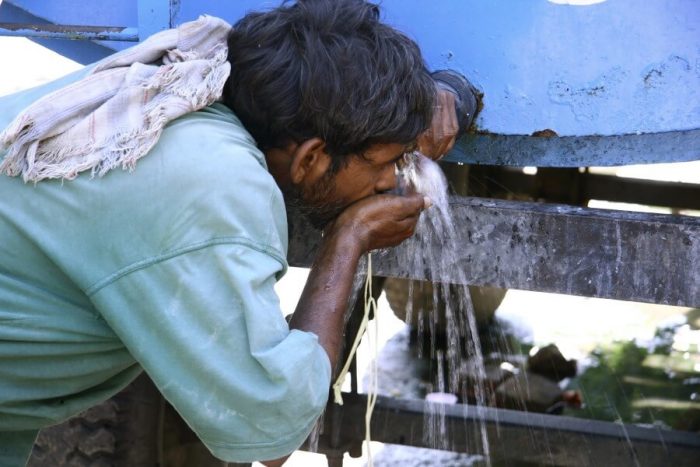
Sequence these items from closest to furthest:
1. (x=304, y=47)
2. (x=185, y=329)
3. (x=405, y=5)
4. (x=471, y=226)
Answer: (x=185, y=329) < (x=304, y=47) < (x=471, y=226) < (x=405, y=5)

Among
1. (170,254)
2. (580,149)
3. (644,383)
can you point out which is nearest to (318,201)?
(170,254)

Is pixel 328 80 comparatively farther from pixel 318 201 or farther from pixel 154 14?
pixel 154 14

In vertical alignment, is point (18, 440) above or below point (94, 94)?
below

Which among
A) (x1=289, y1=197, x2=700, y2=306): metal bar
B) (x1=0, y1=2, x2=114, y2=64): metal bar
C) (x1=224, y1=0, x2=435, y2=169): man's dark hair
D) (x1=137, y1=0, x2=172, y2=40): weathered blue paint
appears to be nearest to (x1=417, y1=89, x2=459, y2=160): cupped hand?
(x1=289, y1=197, x2=700, y2=306): metal bar

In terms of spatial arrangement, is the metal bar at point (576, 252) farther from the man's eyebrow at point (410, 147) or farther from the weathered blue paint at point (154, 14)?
the weathered blue paint at point (154, 14)

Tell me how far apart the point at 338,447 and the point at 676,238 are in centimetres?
128

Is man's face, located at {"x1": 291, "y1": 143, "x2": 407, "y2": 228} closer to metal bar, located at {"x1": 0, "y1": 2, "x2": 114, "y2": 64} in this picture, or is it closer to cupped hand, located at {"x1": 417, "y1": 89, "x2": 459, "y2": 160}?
cupped hand, located at {"x1": 417, "y1": 89, "x2": 459, "y2": 160}

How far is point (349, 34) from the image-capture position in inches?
70.9

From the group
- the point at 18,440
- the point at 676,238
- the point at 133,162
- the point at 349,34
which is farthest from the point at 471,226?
the point at 18,440

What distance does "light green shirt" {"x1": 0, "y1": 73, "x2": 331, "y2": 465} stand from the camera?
1.55 meters

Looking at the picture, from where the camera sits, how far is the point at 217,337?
155cm

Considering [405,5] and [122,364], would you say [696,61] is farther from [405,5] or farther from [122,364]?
[122,364]

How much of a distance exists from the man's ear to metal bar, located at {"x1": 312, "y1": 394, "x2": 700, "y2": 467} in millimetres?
1232

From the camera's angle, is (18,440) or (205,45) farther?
(18,440)
